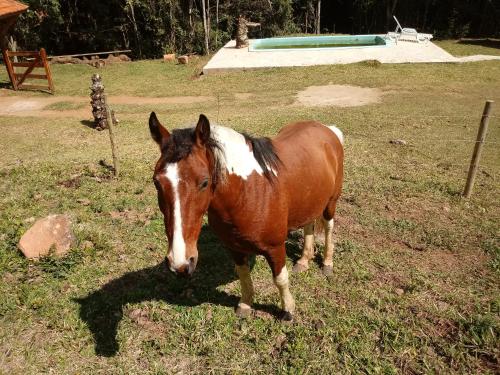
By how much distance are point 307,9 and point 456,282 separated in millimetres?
28926

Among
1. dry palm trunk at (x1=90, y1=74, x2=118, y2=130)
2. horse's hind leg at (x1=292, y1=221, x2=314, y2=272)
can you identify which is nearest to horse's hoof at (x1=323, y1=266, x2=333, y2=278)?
horse's hind leg at (x1=292, y1=221, x2=314, y2=272)

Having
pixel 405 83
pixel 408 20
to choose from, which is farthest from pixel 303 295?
pixel 408 20

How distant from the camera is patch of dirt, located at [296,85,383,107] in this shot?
11906mm

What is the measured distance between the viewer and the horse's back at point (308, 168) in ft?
11.1

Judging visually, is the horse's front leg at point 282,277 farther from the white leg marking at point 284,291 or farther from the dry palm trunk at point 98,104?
the dry palm trunk at point 98,104

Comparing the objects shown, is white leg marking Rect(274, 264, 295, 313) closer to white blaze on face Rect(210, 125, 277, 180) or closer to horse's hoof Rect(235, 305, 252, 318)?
horse's hoof Rect(235, 305, 252, 318)

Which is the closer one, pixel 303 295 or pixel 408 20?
pixel 303 295

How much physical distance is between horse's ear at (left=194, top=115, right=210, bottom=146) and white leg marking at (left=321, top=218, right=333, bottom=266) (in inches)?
94.6

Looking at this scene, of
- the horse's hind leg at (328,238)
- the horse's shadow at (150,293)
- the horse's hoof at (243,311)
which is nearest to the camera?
the horse's shadow at (150,293)

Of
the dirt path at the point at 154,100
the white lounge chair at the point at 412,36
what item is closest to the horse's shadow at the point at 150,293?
the dirt path at the point at 154,100

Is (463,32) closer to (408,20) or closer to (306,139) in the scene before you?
(408,20)

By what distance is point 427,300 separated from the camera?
379cm

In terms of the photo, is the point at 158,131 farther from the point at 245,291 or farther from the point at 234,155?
the point at 245,291

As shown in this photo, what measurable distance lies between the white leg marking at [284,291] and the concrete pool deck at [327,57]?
1440 cm
